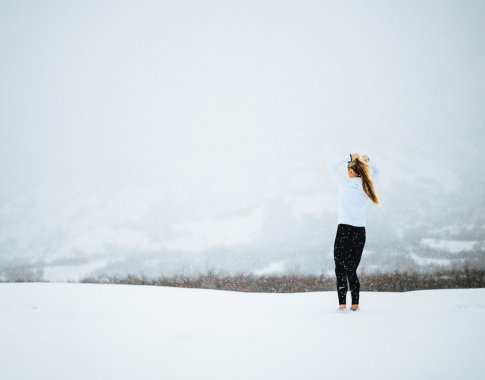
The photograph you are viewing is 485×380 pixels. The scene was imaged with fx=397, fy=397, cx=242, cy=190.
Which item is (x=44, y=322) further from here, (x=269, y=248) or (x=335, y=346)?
(x=269, y=248)

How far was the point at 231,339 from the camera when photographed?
12.8ft

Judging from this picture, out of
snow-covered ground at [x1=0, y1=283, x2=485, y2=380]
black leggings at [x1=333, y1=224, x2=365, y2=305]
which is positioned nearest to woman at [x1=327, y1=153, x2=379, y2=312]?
black leggings at [x1=333, y1=224, x2=365, y2=305]

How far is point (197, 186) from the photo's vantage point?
64.9m

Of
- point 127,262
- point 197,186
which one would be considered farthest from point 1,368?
point 197,186

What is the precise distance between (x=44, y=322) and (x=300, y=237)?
3433 centimetres

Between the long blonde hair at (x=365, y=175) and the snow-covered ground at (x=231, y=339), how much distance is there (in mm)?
1658

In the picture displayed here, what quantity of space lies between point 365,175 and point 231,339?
10.6 feet

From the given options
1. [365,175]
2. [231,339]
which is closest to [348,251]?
[365,175]

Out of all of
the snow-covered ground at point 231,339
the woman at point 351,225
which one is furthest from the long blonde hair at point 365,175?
the snow-covered ground at point 231,339

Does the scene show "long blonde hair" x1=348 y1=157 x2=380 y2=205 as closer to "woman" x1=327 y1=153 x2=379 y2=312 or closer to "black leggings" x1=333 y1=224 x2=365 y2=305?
"woman" x1=327 y1=153 x2=379 y2=312

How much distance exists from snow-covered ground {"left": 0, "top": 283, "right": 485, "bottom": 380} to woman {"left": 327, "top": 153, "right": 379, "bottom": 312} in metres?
0.51

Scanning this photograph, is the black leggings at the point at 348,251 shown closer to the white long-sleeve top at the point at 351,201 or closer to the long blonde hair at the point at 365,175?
the white long-sleeve top at the point at 351,201

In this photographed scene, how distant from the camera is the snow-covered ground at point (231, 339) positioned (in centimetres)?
296

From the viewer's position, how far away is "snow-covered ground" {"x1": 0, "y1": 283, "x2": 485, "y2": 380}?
2.96 m
